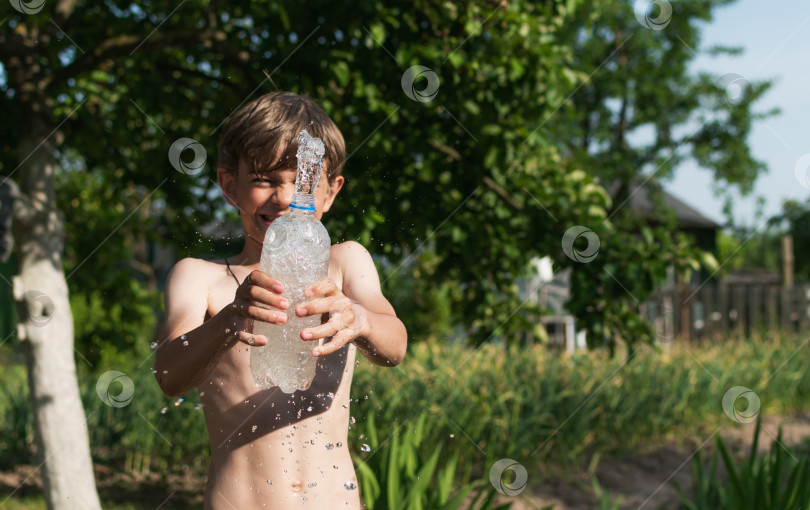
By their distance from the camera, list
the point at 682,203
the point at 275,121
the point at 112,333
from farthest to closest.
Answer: the point at 682,203, the point at 112,333, the point at 275,121

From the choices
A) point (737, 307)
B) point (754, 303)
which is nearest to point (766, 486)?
point (737, 307)

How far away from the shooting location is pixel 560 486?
16.0 ft

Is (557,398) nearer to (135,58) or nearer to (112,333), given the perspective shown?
(112,333)

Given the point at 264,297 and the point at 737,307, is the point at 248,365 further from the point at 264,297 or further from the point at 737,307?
the point at 737,307

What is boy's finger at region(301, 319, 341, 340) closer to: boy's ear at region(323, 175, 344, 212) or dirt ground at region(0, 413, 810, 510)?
boy's ear at region(323, 175, 344, 212)

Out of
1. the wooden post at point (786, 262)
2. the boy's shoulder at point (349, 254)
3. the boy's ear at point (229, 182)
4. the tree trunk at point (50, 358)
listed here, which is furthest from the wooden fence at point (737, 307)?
the boy's ear at point (229, 182)

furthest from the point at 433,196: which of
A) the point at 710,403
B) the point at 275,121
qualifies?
the point at 710,403

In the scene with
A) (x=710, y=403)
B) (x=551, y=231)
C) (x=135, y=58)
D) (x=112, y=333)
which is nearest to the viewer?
(x=551, y=231)

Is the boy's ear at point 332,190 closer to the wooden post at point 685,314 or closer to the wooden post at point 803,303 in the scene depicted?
the wooden post at point 685,314

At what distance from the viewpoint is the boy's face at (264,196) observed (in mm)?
1439

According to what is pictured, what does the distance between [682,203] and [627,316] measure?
2635cm

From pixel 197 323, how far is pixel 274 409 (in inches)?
9.5

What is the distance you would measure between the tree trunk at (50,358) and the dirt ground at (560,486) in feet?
3.41

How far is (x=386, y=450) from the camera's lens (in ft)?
10.3
